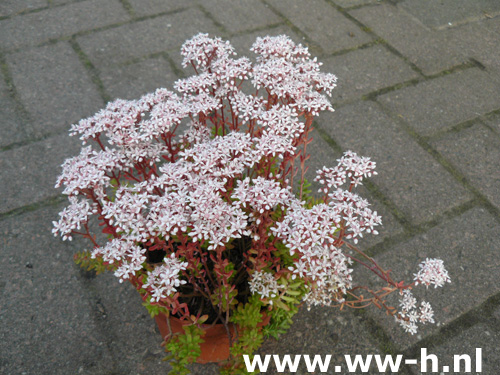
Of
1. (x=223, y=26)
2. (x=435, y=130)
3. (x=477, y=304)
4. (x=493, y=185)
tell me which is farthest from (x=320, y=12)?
(x=477, y=304)

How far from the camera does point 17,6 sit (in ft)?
12.3

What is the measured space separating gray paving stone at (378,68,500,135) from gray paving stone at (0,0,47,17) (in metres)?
2.87

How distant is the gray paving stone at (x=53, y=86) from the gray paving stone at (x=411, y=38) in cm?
224

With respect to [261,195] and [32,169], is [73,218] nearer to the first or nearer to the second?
[261,195]

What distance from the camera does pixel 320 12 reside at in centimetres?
378

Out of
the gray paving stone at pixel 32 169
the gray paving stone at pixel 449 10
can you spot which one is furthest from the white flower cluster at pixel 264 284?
the gray paving stone at pixel 449 10

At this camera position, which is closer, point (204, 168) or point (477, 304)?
point (204, 168)

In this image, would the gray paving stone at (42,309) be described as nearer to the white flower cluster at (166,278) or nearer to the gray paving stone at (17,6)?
the white flower cluster at (166,278)

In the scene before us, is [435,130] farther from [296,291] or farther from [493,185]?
[296,291]

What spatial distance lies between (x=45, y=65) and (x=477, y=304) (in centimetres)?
307

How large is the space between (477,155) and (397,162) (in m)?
0.51

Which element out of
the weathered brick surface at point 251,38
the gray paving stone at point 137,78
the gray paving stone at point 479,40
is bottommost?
the gray paving stone at point 137,78

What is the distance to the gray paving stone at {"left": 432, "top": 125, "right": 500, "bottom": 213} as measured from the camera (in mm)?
2596

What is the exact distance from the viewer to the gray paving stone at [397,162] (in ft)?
8.21
